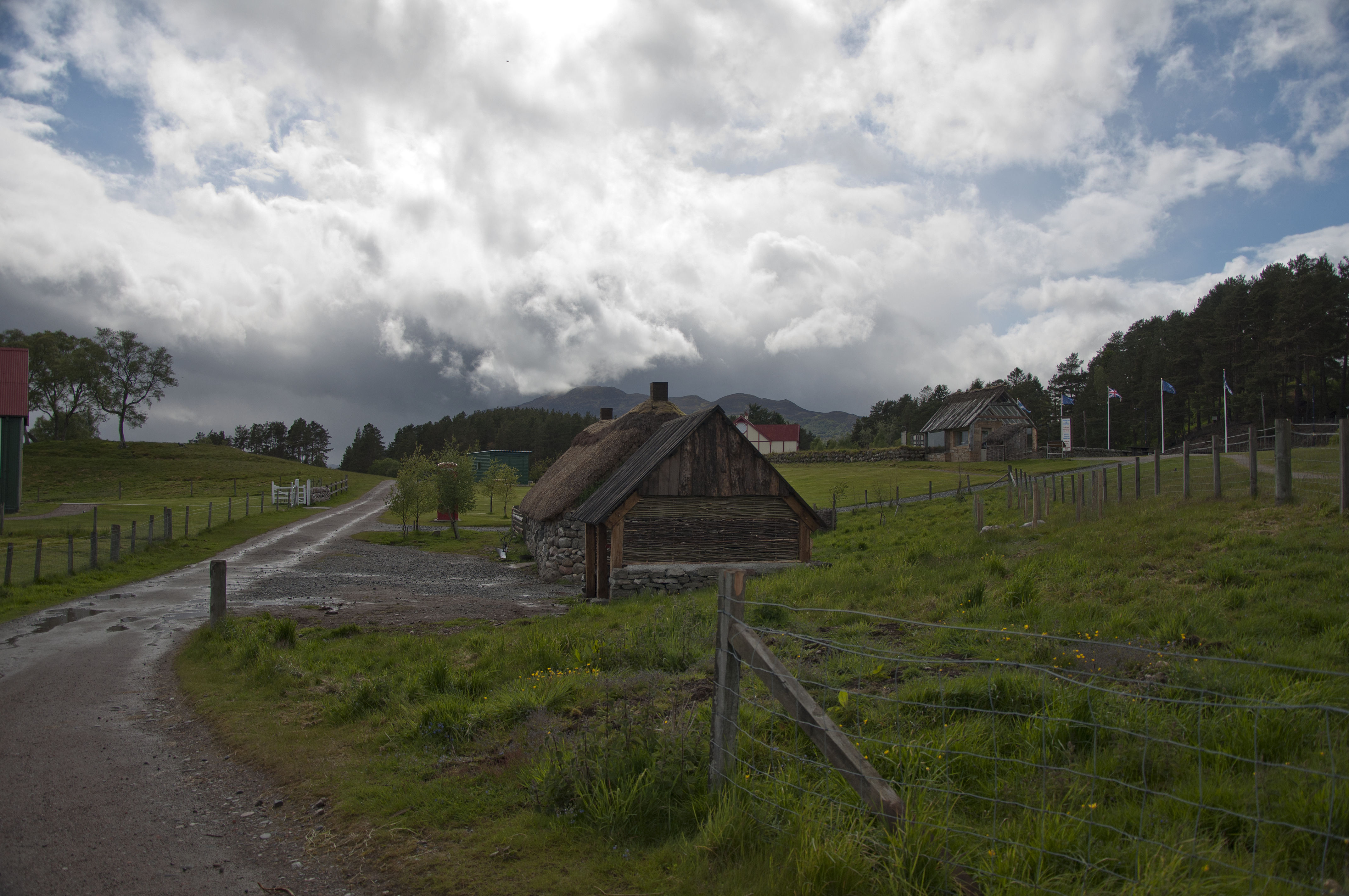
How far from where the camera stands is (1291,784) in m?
4.02

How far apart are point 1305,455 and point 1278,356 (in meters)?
40.3

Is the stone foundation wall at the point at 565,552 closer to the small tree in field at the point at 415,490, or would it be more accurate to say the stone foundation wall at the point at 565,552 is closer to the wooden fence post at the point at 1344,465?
the small tree in field at the point at 415,490

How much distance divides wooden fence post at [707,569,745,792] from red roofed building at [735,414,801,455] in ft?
286

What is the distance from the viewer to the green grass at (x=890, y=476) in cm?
4228

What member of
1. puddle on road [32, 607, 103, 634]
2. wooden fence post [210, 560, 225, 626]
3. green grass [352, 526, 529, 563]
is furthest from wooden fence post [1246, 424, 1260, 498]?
puddle on road [32, 607, 103, 634]

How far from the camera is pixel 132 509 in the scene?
40.9 meters

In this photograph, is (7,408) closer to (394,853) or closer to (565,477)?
(565,477)


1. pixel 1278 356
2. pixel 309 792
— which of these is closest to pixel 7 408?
pixel 309 792

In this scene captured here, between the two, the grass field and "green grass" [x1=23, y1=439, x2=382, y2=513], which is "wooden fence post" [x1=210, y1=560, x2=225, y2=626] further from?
"green grass" [x1=23, y1=439, x2=382, y2=513]

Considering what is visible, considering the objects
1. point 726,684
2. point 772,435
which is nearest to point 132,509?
point 726,684

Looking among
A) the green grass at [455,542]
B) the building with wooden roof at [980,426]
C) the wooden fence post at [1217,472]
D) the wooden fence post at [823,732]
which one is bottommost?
the green grass at [455,542]

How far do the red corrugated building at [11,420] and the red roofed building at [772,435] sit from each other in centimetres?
6874

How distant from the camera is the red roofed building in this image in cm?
9456

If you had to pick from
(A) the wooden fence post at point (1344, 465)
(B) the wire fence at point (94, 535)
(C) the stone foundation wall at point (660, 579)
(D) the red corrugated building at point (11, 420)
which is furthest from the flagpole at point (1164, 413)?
(D) the red corrugated building at point (11, 420)
